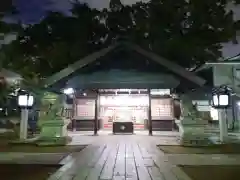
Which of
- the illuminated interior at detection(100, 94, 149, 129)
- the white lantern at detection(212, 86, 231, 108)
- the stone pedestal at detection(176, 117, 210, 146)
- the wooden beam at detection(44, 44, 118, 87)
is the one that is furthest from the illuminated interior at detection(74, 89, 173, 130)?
the wooden beam at detection(44, 44, 118, 87)

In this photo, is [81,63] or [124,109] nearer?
[81,63]

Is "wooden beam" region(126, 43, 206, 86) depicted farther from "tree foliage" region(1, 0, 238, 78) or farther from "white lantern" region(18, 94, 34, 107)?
"tree foliage" region(1, 0, 238, 78)

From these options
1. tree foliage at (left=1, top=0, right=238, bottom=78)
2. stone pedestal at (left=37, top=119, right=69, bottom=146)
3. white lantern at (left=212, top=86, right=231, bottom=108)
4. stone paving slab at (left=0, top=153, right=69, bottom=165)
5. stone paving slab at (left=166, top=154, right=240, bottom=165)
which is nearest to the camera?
stone paving slab at (left=166, top=154, right=240, bottom=165)

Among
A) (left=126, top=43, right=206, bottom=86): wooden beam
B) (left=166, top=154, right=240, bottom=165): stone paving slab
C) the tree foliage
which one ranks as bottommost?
(left=166, top=154, right=240, bottom=165): stone paving slab

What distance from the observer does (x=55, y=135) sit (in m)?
9.45

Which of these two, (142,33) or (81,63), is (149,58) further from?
(142,33)

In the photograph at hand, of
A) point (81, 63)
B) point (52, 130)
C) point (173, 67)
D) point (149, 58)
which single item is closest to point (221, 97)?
point (173, 67)

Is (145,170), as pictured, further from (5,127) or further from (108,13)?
(5,127)

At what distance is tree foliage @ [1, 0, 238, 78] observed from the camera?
13.7m

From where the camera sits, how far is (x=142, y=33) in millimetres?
14055

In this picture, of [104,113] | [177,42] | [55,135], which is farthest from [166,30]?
[55,135]

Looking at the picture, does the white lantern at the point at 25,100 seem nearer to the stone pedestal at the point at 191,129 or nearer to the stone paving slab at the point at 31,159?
the stone paving slab at the point at 31,159

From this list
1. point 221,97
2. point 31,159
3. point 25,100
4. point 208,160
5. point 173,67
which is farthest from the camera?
point 25,100

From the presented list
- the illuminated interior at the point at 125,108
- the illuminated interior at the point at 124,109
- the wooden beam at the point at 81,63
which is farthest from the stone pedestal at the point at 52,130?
the illuminated interior at the point at 124,109
